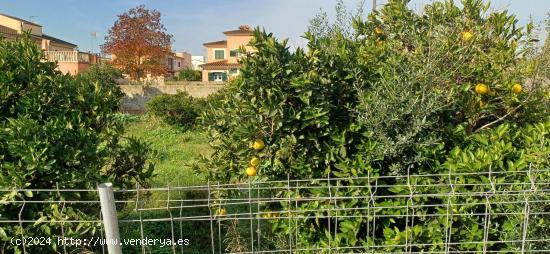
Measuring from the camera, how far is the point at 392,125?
2.45 m

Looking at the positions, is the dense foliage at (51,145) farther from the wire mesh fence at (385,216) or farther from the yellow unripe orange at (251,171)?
the yellow unripe orange at (251,171)

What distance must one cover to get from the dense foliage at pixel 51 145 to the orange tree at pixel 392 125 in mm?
662

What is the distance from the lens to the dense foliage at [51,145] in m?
2.26

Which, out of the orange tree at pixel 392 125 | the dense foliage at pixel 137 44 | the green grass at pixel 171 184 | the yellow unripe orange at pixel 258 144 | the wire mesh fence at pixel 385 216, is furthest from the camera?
the dense foliage at pixel 137 44

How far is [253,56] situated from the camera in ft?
8.39

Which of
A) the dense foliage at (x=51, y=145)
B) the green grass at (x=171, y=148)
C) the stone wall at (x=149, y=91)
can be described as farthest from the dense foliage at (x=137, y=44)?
the dense foliage at (x=51, y=145)

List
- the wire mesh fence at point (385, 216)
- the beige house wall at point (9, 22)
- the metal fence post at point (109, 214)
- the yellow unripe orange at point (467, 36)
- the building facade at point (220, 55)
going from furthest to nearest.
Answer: the building facade at point (220, 55)
the beige house wall at point (9, 22)
the yellow unripe orange at point (467, 36)
the wire mesh fence at point (385, 216)
the metal fence post at point (109, 214)

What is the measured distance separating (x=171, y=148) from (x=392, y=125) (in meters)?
6.60

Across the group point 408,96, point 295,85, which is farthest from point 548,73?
point 295,85

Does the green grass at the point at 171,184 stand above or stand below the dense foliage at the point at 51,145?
below

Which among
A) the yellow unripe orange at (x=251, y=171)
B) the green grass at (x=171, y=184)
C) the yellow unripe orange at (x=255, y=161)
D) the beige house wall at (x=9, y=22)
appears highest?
the beige house wall at (x=9, y=22)

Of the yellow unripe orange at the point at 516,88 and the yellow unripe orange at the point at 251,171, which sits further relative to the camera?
the yellow unripe orange at the point at 516,88

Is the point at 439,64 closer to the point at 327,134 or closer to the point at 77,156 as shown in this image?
the point at 327,134

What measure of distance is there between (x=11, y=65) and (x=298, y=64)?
1.85 meters
